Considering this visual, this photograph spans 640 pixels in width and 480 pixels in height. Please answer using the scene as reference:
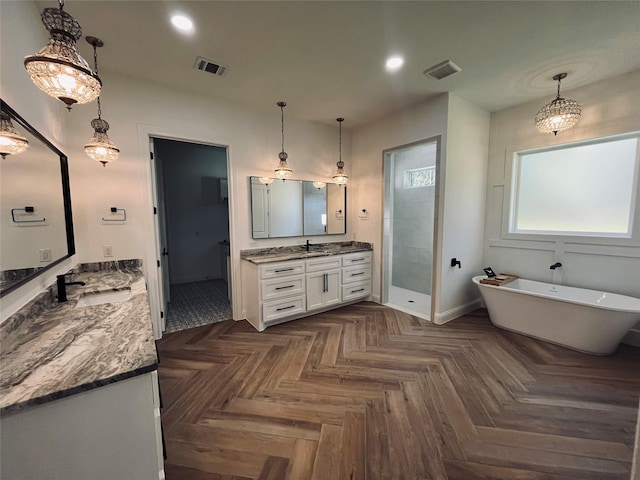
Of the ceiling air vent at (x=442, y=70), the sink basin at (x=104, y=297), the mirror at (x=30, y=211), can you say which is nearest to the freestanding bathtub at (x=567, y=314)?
the ceiling air vent at (x=442, y=70)

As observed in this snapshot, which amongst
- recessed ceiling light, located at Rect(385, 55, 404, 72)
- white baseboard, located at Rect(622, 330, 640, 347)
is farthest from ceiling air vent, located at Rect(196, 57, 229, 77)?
white baseboard, located at Rect(622, 330, 640, 347)

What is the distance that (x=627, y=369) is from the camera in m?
2.30

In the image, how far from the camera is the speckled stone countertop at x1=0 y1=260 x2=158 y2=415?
2.76 ft

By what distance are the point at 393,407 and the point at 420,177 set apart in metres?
3.82

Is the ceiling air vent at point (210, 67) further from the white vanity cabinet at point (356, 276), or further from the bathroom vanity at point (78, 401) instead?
the white vanity cabinet at point (356, 276)

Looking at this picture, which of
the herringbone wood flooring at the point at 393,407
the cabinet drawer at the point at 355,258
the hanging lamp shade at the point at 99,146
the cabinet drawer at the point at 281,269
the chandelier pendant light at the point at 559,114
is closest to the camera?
the herringbone wood flooring at the point at 393,407

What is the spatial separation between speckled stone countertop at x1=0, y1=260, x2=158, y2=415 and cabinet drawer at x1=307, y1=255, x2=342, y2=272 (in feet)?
6.74

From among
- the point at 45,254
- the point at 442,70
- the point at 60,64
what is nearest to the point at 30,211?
the point at 45,254

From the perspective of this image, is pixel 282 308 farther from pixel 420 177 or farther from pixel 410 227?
pixel 420 177

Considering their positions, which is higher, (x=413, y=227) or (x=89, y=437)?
(x=413, y=227)

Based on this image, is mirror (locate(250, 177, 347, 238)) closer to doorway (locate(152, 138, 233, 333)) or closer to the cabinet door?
the cabinet door

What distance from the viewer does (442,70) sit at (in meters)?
2.54

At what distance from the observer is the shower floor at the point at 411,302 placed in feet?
A: 12.0

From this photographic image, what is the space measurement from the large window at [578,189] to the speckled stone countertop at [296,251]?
89.1 inches
